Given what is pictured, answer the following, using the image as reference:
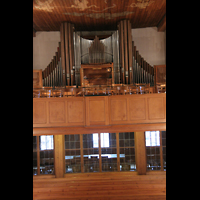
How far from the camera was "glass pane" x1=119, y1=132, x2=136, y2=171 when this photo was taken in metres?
8.71

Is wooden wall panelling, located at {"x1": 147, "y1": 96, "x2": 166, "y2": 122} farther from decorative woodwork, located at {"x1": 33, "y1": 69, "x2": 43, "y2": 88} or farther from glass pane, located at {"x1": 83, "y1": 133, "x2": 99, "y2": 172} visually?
decorative woodwork, located at {"x1": 33, "y1": 69, "x2": 43, "y2": 88}

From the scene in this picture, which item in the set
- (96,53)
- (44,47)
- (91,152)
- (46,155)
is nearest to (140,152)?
(91,152)

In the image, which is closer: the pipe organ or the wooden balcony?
the wooden balcony

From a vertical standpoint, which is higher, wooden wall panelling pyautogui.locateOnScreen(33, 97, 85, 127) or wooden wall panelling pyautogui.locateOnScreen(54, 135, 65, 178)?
wooden wall panelling pyautogui.locateOnScreen(33, 97, 85, 127)

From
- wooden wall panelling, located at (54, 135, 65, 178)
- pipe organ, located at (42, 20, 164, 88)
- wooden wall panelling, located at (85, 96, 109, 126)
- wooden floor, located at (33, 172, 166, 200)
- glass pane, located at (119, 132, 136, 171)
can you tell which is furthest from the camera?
pipe organ, located at (42, 20, 164, 88)

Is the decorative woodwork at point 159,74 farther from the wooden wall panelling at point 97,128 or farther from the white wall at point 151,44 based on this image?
the wooden wall panelling at point 97,128

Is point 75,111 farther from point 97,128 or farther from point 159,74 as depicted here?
point 159,74

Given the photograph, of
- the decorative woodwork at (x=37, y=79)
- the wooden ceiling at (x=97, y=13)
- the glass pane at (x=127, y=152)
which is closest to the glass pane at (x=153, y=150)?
the glass pane at (x=127, y=152)

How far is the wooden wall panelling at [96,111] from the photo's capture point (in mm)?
6298

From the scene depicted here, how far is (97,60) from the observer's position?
9.60m

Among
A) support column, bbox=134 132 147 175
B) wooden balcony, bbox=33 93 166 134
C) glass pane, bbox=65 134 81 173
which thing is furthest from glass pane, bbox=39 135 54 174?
support column, bbox=134 132 147 175

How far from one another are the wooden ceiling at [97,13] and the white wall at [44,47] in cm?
37
